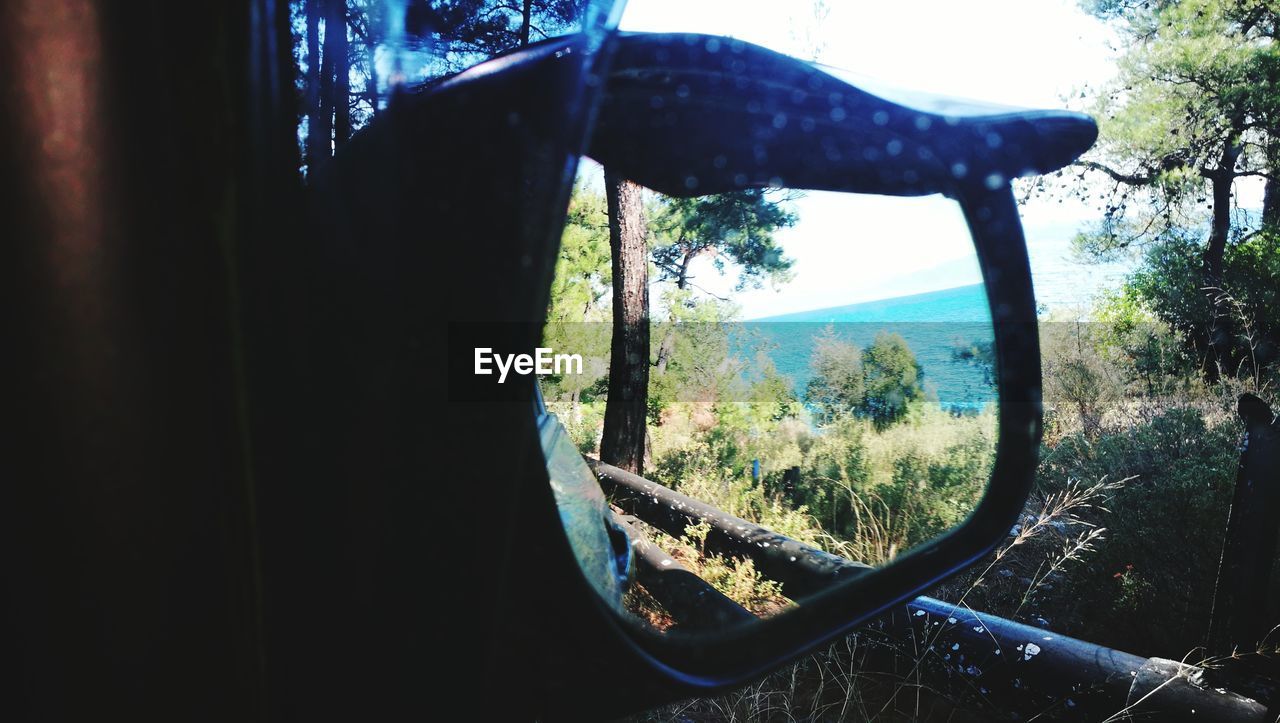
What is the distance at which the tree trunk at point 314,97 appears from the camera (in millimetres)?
507

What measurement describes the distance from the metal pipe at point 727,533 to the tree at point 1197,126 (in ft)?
40.3

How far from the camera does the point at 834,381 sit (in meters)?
2.99

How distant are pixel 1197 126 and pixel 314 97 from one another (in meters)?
16.5

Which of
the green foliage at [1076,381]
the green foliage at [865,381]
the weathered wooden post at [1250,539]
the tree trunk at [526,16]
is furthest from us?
the green foliage at [1076,381]

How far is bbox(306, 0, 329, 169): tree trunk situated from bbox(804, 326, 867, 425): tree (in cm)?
215

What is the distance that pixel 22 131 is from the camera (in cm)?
43

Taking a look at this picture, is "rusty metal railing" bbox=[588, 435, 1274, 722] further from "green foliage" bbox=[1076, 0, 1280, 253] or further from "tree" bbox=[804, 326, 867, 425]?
"green foliage" bbox=[1076, 0, 1280, 253]

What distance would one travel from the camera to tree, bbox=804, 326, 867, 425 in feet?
8.88

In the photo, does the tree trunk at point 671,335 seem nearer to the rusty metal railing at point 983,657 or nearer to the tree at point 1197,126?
the rusty metal railing at point 983,657

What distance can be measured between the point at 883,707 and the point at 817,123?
2.63m

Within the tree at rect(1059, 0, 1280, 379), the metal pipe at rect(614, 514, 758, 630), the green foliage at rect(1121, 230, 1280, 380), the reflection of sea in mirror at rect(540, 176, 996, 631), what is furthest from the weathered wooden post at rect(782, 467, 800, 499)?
the tree at rect(1059, 0, 1280, 379)

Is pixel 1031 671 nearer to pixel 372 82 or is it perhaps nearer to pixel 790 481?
pixel 790 481

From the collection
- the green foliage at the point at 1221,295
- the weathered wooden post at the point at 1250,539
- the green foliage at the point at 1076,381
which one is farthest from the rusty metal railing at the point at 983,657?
the green foliage at the point at 1221,295

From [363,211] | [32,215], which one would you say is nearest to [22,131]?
[32,215]
